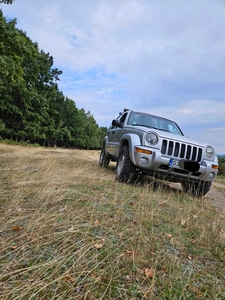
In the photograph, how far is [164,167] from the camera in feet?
12.7

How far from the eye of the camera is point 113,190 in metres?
3.74

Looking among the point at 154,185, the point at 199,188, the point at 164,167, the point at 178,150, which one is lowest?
the point at 154,185

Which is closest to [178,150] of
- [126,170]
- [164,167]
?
[164,167]

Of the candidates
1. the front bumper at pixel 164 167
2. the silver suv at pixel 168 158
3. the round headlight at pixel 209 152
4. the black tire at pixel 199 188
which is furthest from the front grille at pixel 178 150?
the black tire at pixel 199 188

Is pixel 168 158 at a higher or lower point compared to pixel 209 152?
lower

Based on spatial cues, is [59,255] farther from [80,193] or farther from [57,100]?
[57,100]

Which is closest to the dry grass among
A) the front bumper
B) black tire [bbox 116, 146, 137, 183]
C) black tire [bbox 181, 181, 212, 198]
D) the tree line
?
the front bumper

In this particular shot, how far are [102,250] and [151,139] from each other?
2624 mm

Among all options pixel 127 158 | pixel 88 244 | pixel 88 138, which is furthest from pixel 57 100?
pixel 88 244

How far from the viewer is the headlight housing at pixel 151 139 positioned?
12.9 ft

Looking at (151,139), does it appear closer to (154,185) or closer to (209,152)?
(209,152)

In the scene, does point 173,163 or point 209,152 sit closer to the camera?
point 173,163

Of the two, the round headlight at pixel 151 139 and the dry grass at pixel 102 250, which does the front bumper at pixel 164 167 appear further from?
the dry grass at pixel 102 250

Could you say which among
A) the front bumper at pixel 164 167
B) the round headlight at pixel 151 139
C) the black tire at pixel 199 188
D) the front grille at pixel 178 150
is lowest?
the black tire at pixel 199 188
